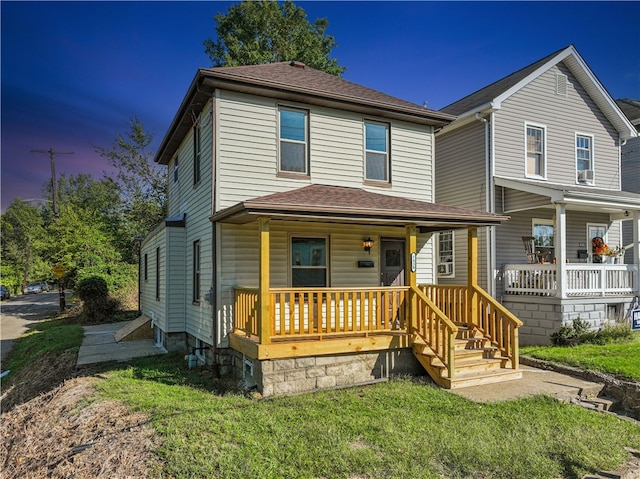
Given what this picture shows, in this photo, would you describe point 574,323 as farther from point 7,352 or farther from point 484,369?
point 7,352

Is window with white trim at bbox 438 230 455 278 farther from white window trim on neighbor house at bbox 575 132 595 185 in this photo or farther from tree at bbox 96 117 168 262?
tree at bbox 96 117 168 262

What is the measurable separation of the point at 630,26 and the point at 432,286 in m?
11.8

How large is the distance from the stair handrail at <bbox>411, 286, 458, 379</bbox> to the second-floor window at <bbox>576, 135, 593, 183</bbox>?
9.73 metres

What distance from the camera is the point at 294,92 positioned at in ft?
28.3

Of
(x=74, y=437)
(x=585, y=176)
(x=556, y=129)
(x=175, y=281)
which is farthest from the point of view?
(x=585, y=176)

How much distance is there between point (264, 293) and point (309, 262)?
7.89 feet

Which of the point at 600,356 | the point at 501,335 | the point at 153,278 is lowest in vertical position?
the point at 600,356

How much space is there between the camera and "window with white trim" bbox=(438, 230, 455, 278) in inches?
537

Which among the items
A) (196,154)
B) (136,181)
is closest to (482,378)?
(196,154)

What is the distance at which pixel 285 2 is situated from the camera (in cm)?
2391

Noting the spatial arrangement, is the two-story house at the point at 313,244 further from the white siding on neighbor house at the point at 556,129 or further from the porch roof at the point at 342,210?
the white siding on neighbor house at the point at 556,129

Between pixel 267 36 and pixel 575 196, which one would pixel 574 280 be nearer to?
pixel 575 196

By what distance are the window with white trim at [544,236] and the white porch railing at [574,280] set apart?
1.85m

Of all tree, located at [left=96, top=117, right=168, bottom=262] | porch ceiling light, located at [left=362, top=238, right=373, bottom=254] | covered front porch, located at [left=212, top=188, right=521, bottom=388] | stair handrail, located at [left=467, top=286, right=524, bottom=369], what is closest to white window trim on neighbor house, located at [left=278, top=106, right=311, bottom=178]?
covered front porch, located at [left=212, top=188, right=521, bottom=388]
